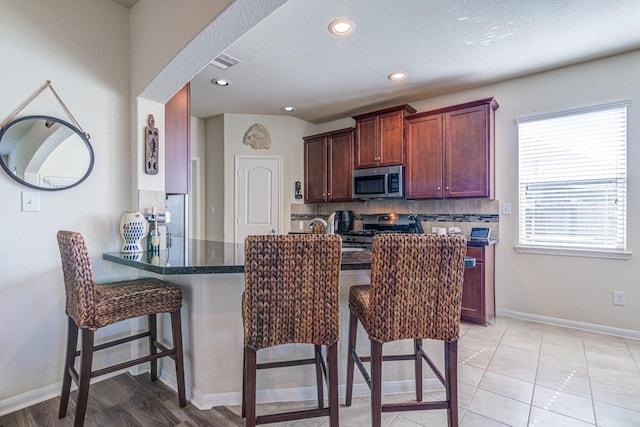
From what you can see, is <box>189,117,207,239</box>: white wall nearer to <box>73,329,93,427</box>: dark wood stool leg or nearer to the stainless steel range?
the stainless steel range

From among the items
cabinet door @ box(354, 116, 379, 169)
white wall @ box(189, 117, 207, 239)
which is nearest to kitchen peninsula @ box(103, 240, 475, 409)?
cabinet door @ box(354, 116, 379, 169)

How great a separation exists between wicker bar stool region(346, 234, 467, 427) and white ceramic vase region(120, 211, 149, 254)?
1.68 m

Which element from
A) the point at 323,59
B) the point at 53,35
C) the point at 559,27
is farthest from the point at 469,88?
the point at 53,35

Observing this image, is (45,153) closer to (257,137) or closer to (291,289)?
(291,289)

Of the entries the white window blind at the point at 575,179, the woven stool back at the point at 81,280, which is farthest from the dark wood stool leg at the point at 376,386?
the white window blind at the point at 575,179

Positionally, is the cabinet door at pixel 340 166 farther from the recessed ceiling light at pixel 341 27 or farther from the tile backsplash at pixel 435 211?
the recessed ceiling light at pixel 341 27

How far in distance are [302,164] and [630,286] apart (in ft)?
13.2

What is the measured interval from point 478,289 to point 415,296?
229 centimetres

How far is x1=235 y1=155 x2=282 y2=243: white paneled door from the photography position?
15.4ft

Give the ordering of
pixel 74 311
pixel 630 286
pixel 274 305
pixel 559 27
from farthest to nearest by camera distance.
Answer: pixel 630 286
pixel 559 27
pixel 74 311
pixel 274 305

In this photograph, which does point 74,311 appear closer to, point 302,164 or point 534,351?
point 534,351

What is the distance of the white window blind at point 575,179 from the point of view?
299 centimetres

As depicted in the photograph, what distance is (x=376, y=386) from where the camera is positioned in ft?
4.51

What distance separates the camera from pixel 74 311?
5.44ft
